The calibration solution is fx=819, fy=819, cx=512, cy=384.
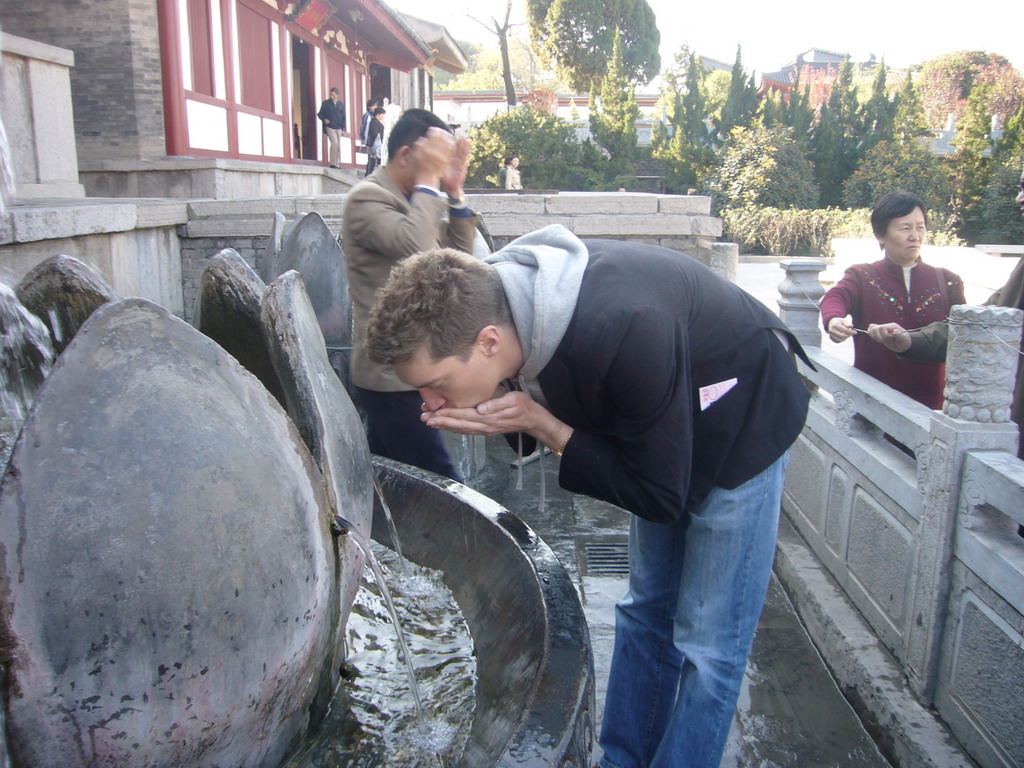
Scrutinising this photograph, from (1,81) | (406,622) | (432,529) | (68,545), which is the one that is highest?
(1,81)

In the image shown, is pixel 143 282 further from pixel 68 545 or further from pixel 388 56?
pixel 388 56

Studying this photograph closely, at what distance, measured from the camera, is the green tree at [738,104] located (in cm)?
2403

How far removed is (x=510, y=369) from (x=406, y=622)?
26.1 inches

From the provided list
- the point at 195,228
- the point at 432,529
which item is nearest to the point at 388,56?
the point at 195,228

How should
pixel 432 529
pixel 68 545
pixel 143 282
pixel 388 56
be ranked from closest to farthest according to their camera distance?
pixel 68 545 < pixel 432 529 < pixel 143 282 < pixel 388 56

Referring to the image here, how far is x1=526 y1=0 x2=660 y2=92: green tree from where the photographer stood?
31031 mm

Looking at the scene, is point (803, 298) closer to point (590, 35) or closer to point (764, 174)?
point (764, 174)

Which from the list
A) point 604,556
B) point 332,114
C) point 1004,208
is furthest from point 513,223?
point 1004,208

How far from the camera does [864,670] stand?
2.71 meters

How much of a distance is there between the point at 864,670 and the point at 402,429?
5.73 ft

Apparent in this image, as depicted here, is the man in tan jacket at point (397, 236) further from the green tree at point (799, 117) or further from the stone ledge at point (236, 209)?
A: the green tree at point (799, 117)

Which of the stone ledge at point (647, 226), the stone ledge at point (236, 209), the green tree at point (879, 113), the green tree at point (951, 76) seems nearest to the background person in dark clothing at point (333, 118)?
the stone ledge at point (236, 209)

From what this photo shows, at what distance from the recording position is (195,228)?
231 inches

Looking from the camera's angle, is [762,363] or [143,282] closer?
[762,363]
